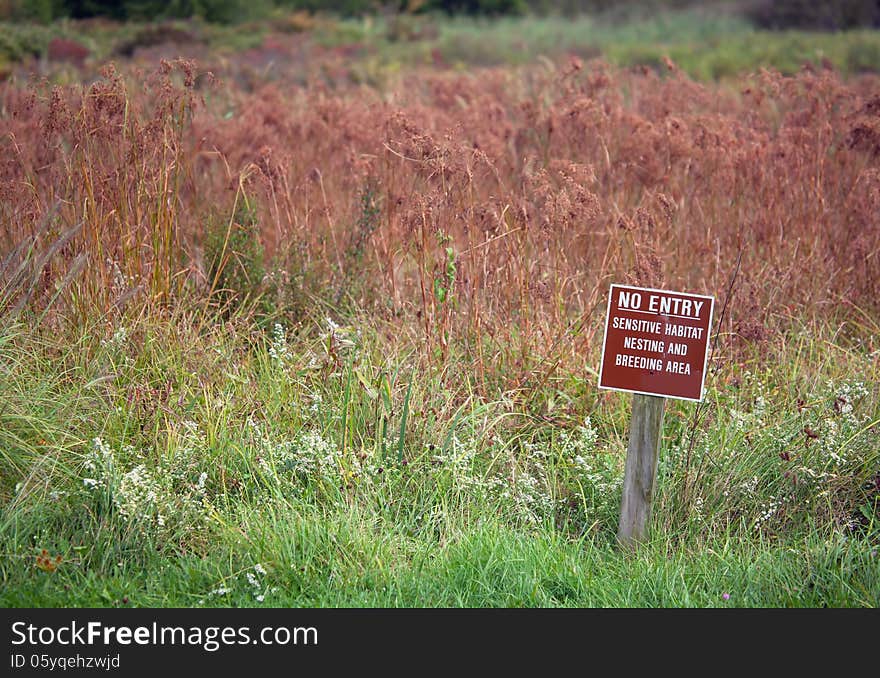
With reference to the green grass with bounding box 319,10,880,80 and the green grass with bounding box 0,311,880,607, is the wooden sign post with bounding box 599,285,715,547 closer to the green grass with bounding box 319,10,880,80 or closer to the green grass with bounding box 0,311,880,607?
the green grass with bounding box 0,311,880,607

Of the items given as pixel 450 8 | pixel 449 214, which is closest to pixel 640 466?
pixel 449 214

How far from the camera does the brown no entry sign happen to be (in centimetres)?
356

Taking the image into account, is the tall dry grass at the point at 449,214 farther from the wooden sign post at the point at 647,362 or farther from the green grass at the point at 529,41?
the green grass at the point at 529,41

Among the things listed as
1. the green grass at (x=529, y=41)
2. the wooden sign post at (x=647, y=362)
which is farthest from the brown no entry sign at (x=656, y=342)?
the green grass at (x=529, y=41)

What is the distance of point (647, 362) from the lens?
11.8 feet

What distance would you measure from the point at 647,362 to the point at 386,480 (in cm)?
119

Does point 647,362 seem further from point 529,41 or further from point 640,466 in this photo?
point 529,41

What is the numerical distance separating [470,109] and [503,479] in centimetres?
555

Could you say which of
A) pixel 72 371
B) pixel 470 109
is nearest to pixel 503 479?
pixel 72 371

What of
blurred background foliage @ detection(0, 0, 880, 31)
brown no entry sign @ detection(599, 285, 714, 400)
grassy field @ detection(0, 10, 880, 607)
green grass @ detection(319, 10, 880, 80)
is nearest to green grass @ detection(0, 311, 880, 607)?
grassy field @ detection(0, 10, 880, 607)

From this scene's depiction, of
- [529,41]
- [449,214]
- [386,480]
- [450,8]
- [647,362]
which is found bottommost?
[386,480]
